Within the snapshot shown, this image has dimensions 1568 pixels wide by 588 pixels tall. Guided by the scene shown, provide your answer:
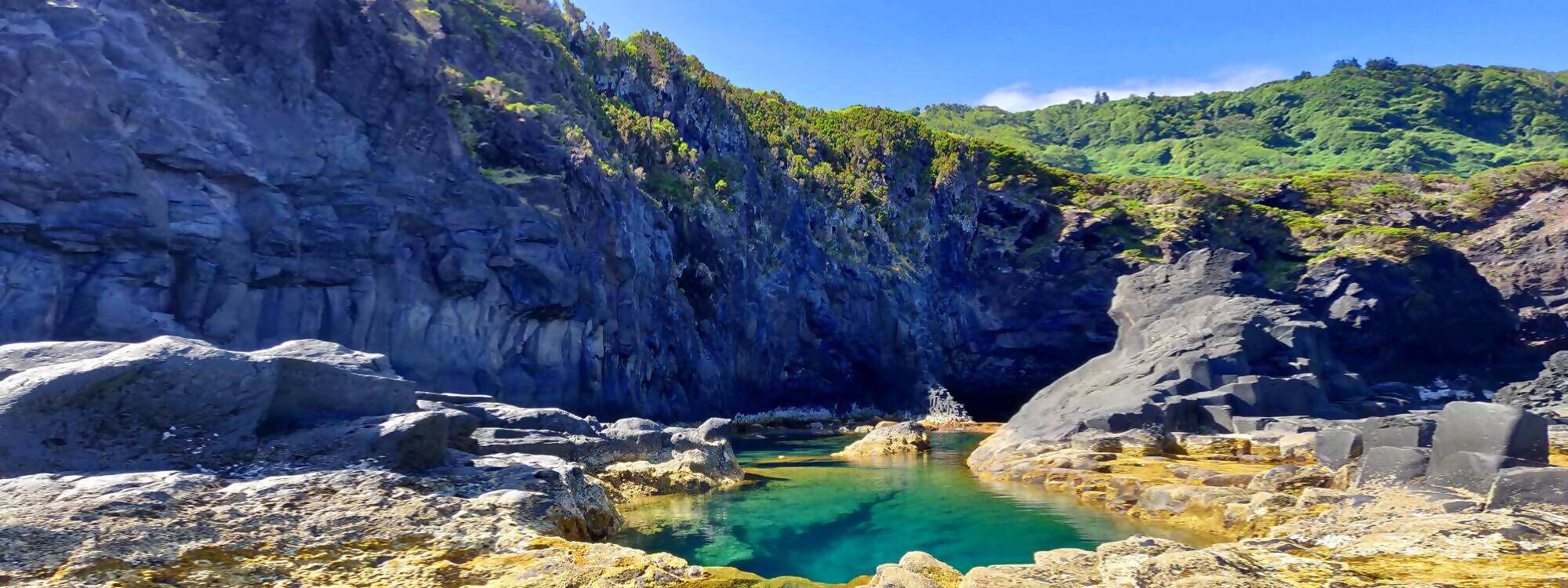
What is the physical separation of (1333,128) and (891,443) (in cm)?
13170

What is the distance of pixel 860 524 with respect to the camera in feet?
72.6

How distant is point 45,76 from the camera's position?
31422 mm

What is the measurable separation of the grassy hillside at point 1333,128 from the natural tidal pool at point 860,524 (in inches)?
4517

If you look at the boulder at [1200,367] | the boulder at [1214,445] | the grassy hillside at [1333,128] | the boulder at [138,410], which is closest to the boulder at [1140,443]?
the boulder at [1200,367]

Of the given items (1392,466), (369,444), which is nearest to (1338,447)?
(1392,466)

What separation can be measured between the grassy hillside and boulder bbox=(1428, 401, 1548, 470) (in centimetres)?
11722

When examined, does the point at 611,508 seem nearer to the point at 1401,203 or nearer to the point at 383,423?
the point at 383,423

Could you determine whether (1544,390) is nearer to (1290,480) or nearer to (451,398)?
(1290,480)

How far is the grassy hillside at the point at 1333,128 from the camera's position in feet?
395

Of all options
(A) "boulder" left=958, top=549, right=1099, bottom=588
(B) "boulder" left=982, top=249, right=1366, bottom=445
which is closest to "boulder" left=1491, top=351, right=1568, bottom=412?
(B) "boulder" left=982, top=249, right=1366, bottom=445

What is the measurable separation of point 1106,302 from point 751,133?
32.9 metres

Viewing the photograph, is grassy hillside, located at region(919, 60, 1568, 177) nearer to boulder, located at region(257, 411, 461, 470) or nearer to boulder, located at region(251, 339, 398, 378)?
boulder, located at region(251, 339, 398, 378)

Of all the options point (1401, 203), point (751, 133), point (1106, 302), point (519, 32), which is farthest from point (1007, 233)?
point (519, 32)

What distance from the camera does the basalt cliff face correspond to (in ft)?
107
